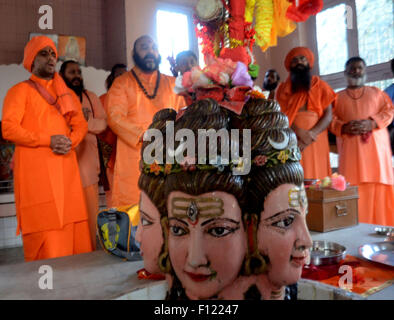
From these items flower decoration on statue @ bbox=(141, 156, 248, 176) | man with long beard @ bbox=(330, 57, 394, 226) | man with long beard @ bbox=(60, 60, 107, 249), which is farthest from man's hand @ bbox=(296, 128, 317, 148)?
flower decoration on statue @ bbox=(141, 156, 248, 176)

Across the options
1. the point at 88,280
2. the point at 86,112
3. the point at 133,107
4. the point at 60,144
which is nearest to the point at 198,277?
the point at 88,280

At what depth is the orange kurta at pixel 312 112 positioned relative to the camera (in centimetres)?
337

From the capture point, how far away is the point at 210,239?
87 cm

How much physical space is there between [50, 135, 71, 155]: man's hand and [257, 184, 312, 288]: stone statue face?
1809 mm

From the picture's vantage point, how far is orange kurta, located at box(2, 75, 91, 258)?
231 centimetres

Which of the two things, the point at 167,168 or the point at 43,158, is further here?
the point at 43,158

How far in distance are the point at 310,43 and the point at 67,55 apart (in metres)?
3.62

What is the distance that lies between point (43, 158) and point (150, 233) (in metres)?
1.63

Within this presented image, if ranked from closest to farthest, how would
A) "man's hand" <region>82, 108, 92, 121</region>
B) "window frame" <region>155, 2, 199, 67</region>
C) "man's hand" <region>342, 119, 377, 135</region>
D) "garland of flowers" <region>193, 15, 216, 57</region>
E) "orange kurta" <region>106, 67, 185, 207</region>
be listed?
"garland of flowers" <region>193, 15, 216, 57</region>, "orange kurta" <region>106, 67, 185, 207</region>, "man's hand" <region>82, 108, 92, 121</region>, "man's hand" <region>342, 119, 377, 135</region>, "window frame" <region>155, 2, 199, 67</region>

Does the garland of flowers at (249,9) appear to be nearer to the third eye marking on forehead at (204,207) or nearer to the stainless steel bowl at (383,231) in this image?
the third eye marking on forehead at (204,207)

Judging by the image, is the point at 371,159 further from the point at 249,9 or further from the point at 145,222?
the point at 145,222

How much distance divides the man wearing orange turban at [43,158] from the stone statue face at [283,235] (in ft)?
5.96

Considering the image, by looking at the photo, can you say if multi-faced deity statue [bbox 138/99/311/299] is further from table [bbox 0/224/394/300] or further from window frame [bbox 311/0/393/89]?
window frame [bbox 311/0/393/89]
